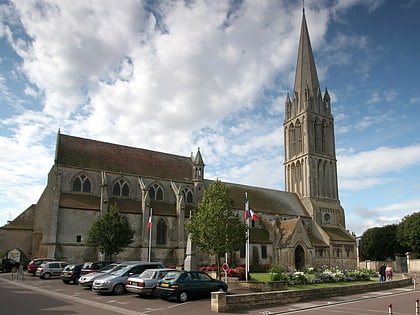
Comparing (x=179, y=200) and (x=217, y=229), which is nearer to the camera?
(x=217, y=229)

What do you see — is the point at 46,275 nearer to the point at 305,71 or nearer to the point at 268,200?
the point at 268,200

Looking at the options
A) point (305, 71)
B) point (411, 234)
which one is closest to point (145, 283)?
point (305, 71)

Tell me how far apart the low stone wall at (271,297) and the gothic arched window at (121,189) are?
28489 mm

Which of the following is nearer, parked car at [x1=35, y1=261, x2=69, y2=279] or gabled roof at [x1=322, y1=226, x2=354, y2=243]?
parked car at [x1=35, y1=261, x2=69, y2=279]

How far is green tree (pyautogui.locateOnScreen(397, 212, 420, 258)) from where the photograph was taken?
61.4m

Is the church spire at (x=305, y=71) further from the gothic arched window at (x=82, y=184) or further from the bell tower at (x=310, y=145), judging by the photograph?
the gothic arched window at (x=82, y=184)

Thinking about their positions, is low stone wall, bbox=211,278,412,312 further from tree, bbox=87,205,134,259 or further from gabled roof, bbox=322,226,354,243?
gabled roof, bbox=322,226,354,243

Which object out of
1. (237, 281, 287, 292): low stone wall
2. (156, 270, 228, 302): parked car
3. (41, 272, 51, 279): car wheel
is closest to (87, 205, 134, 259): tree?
(41, 272, 51, 279): car wheel

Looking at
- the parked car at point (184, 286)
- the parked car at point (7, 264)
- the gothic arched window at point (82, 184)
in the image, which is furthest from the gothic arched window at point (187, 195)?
the parked car at point (184, 286)

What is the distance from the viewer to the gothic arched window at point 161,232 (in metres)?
43.2

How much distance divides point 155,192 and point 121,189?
4432 millimetres

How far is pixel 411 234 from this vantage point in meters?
62.1

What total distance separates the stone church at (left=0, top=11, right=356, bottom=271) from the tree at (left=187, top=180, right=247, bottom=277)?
1298 cm

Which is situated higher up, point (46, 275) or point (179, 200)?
point (179, 200)
